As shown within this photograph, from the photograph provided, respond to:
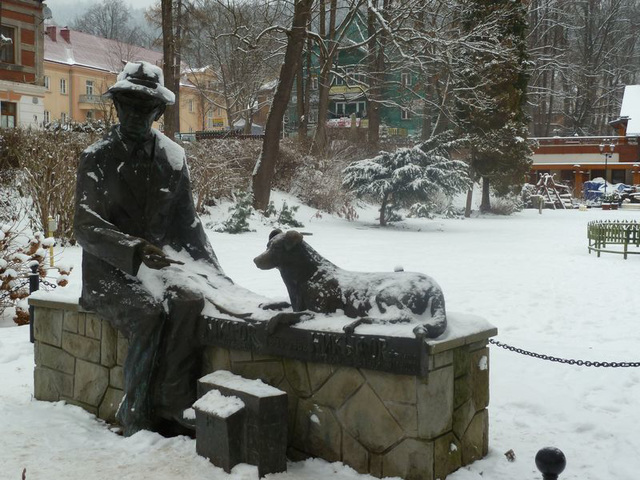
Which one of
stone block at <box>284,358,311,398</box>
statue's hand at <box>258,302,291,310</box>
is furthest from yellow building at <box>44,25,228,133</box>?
stone block at <box>284,358,311,398</box>

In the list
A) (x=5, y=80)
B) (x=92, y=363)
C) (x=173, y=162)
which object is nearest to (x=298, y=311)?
(x=173, y=162)

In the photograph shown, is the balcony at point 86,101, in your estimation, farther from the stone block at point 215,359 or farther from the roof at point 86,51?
the stone block at point 215,359

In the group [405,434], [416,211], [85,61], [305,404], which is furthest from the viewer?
[85,61]

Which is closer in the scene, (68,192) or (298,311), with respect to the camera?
(298,311)

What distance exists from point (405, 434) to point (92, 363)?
2.43 meters

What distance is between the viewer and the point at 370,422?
3734mm

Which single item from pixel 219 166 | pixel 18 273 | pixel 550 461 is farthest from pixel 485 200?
pixel 550 461

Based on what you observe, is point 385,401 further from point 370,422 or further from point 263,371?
point 263,371

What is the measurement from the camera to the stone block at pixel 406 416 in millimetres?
3582

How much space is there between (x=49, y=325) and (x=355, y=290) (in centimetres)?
Result: 253

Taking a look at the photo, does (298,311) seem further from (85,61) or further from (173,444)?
(85,61)

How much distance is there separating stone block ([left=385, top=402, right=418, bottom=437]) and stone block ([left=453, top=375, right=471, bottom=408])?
320mm

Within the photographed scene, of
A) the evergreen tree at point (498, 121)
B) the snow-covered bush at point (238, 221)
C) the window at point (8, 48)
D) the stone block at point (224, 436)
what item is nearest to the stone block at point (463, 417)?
the stone block at point (224, 436)

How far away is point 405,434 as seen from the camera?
11.9ft
